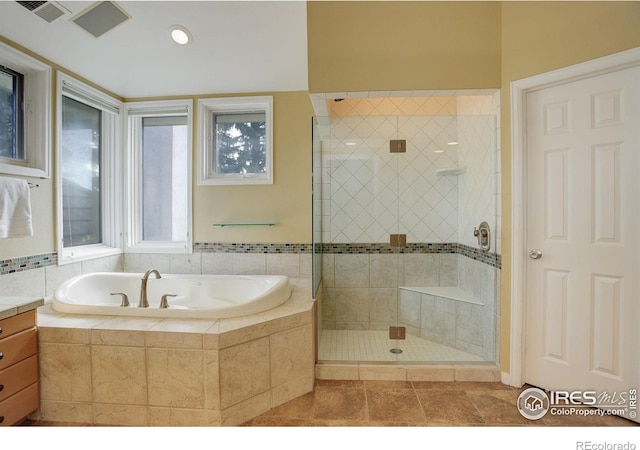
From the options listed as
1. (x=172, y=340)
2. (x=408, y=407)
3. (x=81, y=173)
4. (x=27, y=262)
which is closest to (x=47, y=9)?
(x=81, y=173)

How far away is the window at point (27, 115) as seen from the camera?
6.85 ft

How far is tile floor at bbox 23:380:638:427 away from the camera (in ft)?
5.51

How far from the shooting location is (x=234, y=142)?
2.97m

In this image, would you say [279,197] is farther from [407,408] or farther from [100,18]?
[407,408]

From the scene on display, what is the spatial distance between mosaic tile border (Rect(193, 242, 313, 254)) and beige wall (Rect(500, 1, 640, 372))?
166 centimetres

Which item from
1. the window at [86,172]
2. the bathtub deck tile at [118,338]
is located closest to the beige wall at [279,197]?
the window at [86,172]

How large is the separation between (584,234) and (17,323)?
10.4 feet

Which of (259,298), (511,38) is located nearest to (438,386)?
(259,298)

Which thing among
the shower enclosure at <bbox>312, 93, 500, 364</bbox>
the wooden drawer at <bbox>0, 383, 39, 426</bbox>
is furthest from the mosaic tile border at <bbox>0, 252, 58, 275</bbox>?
the shower enclosure at <bbox>312, 93, 500, 364</bbox>

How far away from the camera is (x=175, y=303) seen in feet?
8.33

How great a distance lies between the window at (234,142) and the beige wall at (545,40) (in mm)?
1922

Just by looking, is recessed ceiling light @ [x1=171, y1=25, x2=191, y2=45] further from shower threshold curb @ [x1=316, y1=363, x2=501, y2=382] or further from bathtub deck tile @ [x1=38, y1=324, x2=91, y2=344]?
shower threshold curb @ [x1=316, y1=363, x2=501, y2=382]
